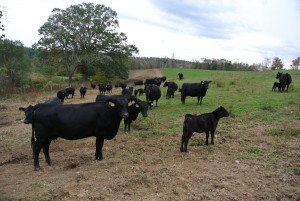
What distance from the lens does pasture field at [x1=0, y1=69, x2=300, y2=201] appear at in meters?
6.91

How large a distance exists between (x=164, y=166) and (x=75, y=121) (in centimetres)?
286

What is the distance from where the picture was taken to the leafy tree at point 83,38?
43031 mm

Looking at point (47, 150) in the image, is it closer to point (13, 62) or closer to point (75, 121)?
point (75, 121)

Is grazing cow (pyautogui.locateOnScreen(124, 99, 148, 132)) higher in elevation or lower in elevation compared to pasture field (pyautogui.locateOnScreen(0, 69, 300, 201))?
higher

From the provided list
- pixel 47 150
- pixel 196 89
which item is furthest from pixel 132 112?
pixel 196 89

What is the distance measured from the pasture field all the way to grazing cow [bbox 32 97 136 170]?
2.63ft

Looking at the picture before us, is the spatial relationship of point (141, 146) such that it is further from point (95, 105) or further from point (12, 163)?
point (12, 163)

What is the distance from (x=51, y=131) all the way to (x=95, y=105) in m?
1.49

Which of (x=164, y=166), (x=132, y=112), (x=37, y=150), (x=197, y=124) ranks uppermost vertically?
(x=197, y=124)

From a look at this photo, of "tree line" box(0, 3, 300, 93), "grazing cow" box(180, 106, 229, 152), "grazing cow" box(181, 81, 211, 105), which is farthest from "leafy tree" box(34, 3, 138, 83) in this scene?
"grazing cow" box(180, 106, 229, 152)

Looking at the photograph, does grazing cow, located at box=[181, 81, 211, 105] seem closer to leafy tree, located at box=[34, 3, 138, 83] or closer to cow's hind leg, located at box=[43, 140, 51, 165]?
cow's hind leg, located at box=[43, 140, 51, 165]

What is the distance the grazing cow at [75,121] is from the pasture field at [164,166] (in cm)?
80

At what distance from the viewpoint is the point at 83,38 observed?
45844 millimetres

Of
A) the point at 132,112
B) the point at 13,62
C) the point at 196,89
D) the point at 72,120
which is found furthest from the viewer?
the point at 13,62
